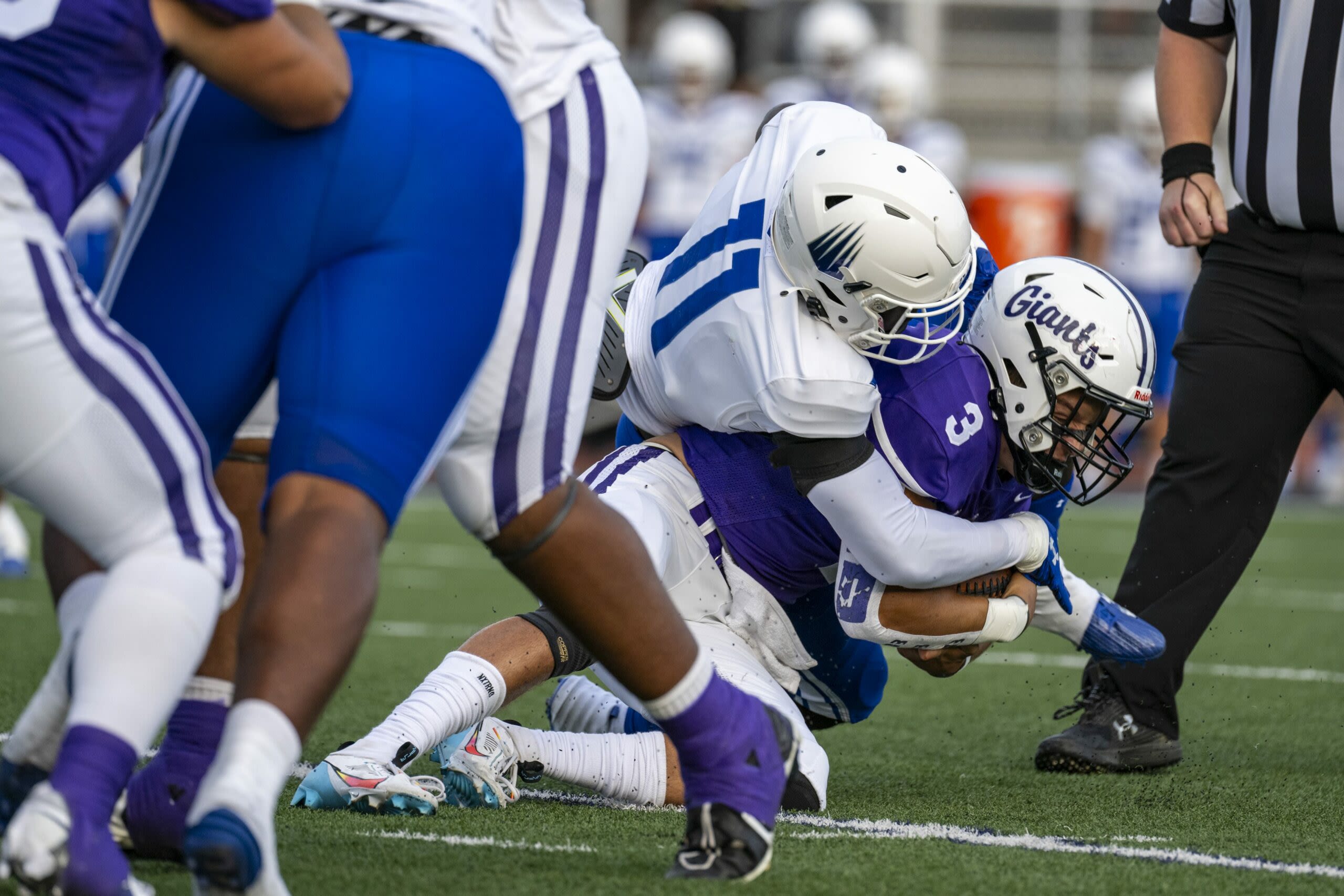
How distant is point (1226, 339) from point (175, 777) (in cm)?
225

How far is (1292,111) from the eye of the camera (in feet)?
11.0

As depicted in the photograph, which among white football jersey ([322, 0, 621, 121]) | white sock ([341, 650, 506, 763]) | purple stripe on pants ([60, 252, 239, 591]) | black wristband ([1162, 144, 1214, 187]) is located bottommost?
white sock ([341, 650, 506, 763])

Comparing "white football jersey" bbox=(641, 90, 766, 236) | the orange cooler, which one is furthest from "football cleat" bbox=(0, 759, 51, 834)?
the orange cooler

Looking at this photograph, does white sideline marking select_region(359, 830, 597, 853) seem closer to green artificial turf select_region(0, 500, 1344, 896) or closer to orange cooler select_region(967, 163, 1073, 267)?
green artificial turf select_region(0, 500, 1344, 896)

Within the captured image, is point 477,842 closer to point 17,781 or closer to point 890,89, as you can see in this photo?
point 17,781

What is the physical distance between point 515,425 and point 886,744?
6.21 ft

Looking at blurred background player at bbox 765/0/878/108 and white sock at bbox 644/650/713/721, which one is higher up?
white sock at bbox 644/650/713/721

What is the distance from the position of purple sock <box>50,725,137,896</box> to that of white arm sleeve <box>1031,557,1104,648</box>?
1916 millimetres

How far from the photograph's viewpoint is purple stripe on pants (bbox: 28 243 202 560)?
1.82 m

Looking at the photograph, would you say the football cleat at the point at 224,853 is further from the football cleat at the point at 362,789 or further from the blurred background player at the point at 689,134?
the blurred background player at the point at 689,134

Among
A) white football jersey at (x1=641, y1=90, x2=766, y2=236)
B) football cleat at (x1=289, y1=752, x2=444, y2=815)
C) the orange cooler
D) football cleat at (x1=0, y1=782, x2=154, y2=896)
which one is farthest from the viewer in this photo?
the orange cooler

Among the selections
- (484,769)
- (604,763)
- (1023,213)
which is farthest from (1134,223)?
(484,769)

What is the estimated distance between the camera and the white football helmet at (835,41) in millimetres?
11961

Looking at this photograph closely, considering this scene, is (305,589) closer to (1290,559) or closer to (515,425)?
(515,425)
